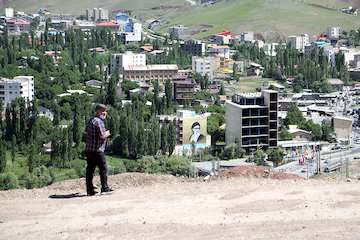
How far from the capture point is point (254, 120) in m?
18.4

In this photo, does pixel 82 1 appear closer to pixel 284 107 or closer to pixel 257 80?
pixel 257 80

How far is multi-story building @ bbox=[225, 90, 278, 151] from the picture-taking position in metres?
Result: 18.2

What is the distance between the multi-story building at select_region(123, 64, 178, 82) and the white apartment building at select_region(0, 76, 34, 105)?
25.3 ft

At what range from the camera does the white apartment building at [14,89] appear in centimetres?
2462

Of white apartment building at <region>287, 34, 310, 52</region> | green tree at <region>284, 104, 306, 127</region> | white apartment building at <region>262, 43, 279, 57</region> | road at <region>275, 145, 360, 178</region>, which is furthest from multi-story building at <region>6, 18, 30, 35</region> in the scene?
road at <region>275, 145, 360, 178</region>

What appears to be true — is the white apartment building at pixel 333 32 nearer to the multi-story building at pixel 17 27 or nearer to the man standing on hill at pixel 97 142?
the multi-story building at pixel 17 27

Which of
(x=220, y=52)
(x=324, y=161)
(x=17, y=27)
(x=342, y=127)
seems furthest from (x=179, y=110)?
(x=17, y=27)

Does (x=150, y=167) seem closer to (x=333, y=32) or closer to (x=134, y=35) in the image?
(x=134, y=35)

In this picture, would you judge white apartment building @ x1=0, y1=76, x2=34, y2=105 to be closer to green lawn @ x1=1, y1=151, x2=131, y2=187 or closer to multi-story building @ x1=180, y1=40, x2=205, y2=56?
green lawn @ x1=1, y1=151, x2=131, y2=187

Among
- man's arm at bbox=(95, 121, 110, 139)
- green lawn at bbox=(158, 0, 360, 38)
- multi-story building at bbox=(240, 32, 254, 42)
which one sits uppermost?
green lawn at bbox=(158, 0, 360, 38)

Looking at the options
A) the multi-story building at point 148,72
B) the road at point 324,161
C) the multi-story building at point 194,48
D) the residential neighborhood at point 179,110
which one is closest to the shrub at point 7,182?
the residential neighborhood at point 179,110

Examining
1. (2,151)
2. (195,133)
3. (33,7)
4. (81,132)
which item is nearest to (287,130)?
(195,133)

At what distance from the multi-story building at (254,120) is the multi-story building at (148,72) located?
13.8 m

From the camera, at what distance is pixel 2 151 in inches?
592
